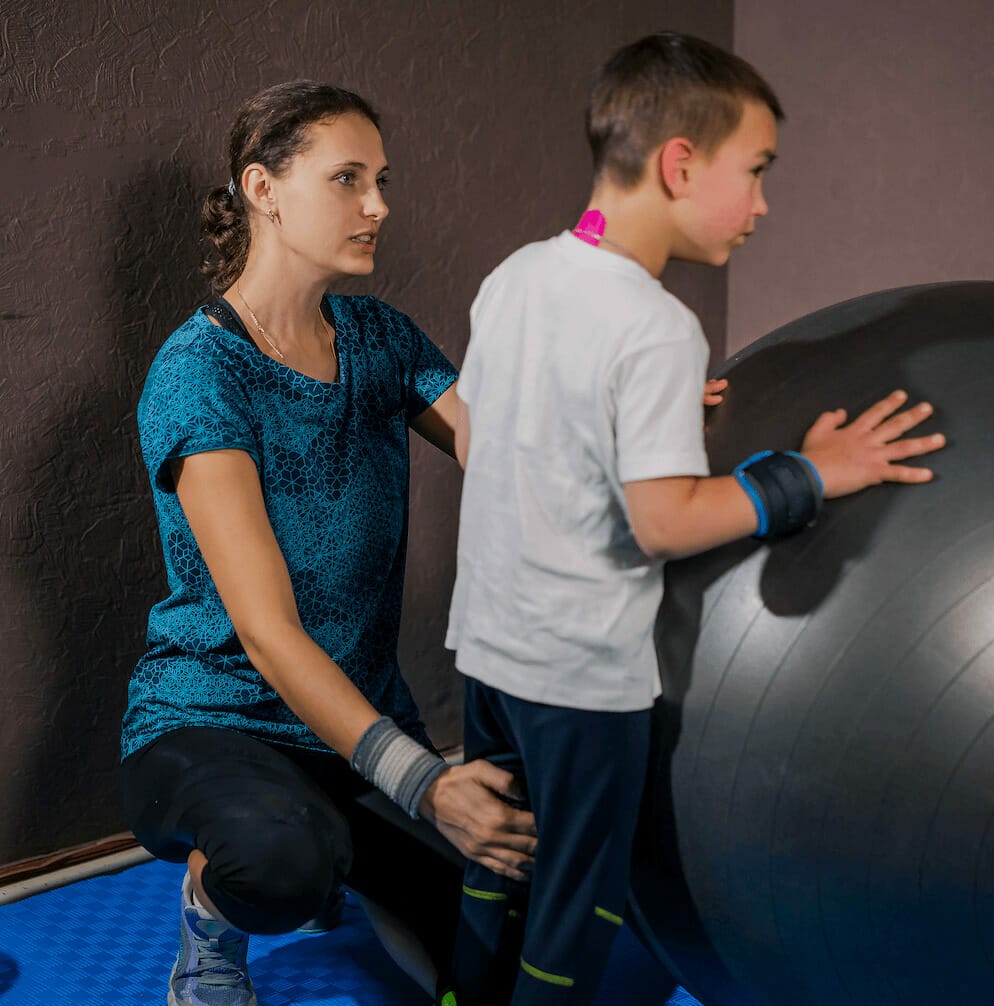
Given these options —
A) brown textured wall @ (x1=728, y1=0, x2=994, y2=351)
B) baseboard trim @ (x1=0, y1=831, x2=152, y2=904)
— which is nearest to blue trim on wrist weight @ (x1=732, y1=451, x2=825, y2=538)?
baseboard trim @ (x1=0, y1=831, x2=152, y2=904)

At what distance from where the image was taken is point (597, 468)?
3.42 ft

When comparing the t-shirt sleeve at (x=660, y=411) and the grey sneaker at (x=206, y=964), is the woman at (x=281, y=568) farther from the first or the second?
the t-shirt sleeve at (x=660, y=411)

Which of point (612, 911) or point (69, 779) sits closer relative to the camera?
point (612, 911)

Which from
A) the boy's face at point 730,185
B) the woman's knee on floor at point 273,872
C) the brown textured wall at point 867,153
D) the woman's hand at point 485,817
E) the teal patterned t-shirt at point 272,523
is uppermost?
the brown textured wall at point 867,153

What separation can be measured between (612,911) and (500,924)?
14cm

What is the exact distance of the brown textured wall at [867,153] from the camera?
94.7 inches

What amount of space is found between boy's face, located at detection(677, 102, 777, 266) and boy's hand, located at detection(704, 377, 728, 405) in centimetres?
16

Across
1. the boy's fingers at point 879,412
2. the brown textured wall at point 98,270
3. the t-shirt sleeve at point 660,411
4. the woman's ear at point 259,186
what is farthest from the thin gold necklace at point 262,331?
the boy's fingers at point 879,412

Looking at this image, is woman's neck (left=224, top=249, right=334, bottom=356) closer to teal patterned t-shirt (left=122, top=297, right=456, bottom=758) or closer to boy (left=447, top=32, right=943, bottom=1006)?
teal patterned t-shirt (left=122, top=297, right=456, bottom=758)

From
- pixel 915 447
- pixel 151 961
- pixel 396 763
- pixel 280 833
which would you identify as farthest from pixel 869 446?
pixel 151 961

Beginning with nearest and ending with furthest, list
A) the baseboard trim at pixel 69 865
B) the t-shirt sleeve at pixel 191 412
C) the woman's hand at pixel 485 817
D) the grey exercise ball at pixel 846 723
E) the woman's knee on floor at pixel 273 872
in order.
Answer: the grey exercise ball at pixel 846 723 < the woman's hand at pixel 485 817 < the woman's knee on floor at pixel 273 872 < the t-shirt sleeve at pixel 191 412 < the baseboard trim at pixel 69 865

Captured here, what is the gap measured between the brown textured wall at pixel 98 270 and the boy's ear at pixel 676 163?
1.00 m

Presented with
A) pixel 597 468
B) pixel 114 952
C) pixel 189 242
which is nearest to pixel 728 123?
pixel 597 468

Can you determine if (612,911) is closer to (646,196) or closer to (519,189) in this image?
(646,196)
